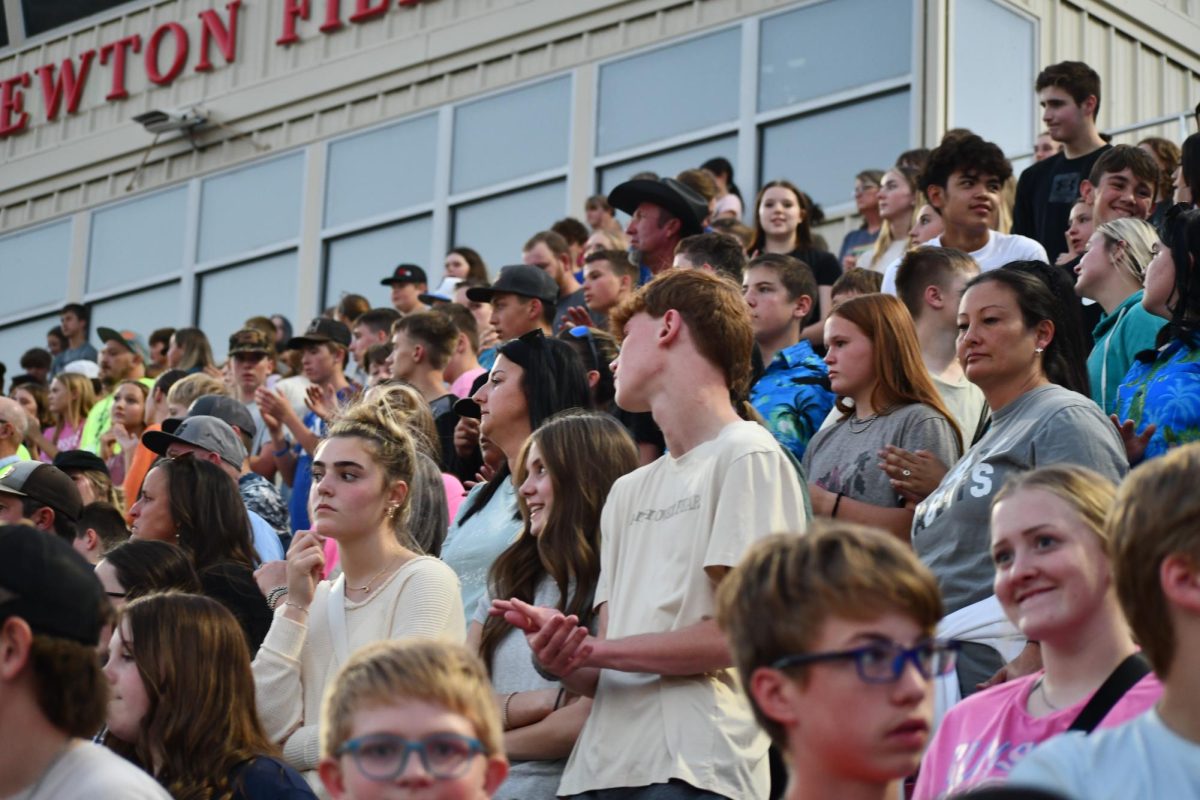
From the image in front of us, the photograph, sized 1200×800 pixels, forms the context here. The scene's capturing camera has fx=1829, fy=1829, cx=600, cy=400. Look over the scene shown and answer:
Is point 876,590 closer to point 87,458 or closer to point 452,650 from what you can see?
point 452,650

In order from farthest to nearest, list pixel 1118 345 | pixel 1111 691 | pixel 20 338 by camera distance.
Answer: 1. pixel 20 338
2. pixel 1118 345
3. pixel 1111 691

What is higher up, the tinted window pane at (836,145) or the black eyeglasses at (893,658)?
the tinted window pane at (836,145)

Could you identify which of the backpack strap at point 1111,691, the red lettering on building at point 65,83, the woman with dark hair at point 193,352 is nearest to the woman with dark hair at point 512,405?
the backpack strap at point 1111,691

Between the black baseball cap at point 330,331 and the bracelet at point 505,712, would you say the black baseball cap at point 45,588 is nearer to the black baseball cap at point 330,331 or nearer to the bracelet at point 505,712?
the bracelet at point 505,712

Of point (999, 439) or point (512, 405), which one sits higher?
point (512, 405)

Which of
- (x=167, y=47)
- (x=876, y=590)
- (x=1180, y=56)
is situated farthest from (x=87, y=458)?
(x=167, y=47)

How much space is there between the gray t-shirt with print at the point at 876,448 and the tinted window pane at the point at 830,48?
8.05 meters

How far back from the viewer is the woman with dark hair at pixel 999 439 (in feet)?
15.8

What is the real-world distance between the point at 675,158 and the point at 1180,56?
4277 millimetres

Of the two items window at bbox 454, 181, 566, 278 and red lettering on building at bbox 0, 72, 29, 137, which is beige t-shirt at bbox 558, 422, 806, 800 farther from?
red lettering on building at bbox 0, 72, 29, 137

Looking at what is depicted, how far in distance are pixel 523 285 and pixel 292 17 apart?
34.2 ft

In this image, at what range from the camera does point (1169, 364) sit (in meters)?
5.76

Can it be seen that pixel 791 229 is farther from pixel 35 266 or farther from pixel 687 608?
pixel 35 266

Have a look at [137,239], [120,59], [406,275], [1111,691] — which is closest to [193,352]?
[406,275]
